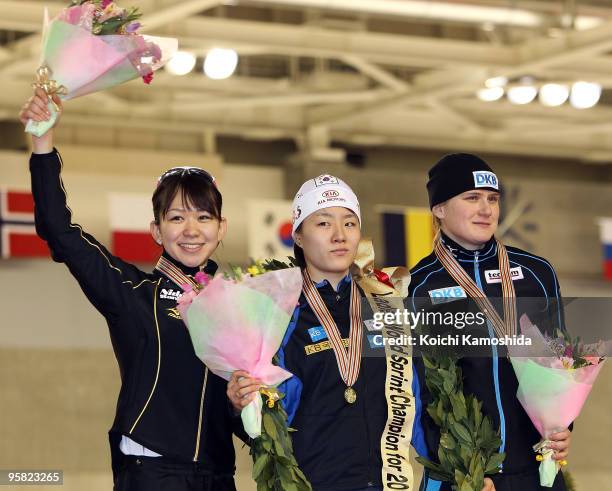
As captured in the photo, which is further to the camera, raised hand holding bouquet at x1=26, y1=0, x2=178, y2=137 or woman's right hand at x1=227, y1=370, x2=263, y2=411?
raised hand holding bouquet at x1=26, y1=0, x2=178, y2=137

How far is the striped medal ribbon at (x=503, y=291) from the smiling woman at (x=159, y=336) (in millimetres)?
847

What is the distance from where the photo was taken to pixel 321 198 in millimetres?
4113

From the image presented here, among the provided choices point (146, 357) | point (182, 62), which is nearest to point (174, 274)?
point (146, 357)

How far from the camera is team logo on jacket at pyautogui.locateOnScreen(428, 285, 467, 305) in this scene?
4.18 meters

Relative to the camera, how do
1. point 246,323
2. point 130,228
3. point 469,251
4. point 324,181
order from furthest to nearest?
point 130,228 < point 469,251 < point 324,181 < point 246,323

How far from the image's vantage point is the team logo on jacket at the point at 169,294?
3.98 m

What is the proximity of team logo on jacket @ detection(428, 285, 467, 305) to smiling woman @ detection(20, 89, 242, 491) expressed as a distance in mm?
788

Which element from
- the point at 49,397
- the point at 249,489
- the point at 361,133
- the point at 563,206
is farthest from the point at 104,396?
the point at 563,206

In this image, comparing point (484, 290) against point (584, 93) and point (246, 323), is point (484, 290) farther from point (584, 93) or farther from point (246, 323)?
point (584, 93)

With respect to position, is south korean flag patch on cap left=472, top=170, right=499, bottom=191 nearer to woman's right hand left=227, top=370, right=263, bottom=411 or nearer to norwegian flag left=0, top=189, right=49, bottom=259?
woman's right hand left=227, top=370, right=263, bottom=411

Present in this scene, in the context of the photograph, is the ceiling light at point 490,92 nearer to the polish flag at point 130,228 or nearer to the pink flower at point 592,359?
the polish flag at point 130,228

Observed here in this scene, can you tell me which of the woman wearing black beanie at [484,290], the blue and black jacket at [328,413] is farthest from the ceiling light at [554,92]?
the blue and black jacket at [328,413]

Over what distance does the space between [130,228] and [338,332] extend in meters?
11.9

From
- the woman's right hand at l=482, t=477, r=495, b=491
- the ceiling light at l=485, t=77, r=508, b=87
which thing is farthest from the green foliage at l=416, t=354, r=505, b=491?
the ceiling light at l=485, t=77, r=508, b=87
